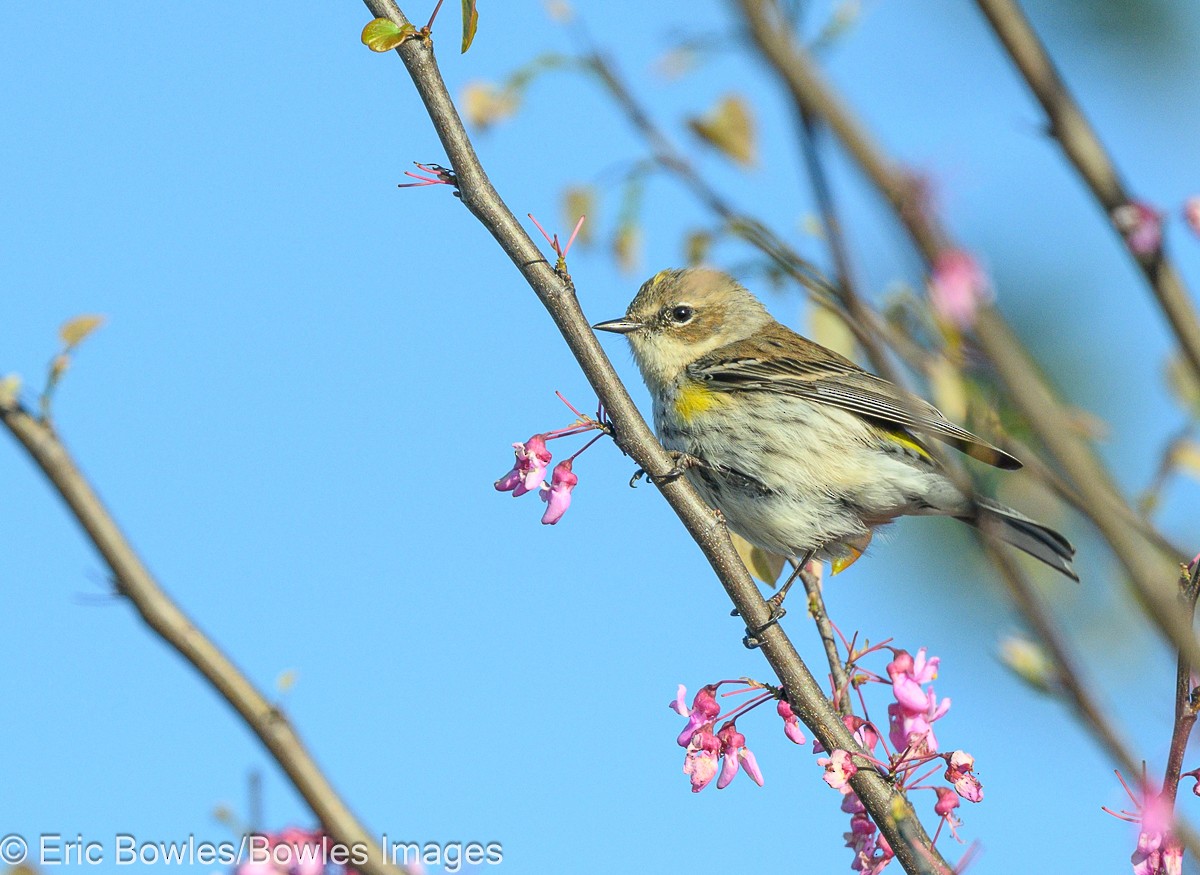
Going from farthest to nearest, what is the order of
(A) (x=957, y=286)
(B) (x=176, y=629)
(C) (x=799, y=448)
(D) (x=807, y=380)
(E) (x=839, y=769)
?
(D) (x=807, y=380) → (C) (x=799, y=448) → (E) (x=839, y=769) → (B) (x=176, y=629) → (A) (x=957, y=286)

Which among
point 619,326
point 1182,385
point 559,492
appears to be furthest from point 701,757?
point 619,326

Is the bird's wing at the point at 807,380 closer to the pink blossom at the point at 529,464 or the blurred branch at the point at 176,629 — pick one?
the pink blossom at the point at 529,464

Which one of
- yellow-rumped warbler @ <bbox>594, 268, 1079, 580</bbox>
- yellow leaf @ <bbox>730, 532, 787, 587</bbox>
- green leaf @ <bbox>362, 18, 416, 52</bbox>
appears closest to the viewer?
green leaf @ <bbox>362, 18, 416, 52</bbox>

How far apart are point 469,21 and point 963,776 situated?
103 inches

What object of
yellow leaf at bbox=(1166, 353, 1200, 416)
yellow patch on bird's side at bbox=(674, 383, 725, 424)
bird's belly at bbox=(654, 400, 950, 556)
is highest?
yellow patch on bird's side at bbox=(674, 383, 725, 424)

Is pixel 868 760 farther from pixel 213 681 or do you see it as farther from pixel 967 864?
pixel 213 681

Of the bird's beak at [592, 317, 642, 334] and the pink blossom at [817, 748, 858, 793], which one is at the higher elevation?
the bird's beak at [592, 317, 642, 334]

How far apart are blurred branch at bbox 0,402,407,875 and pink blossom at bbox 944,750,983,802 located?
1.98 m

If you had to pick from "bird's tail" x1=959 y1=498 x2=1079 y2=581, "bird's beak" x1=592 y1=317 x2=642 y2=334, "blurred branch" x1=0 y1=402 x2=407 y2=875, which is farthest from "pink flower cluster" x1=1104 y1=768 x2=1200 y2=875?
"bird's beak" x1=592 y1=317 x2=642 y2=334

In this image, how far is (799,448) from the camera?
6.81 m

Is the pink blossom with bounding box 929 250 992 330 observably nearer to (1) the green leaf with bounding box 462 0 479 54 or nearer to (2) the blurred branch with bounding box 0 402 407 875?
(2) the blurred branch with bounding box 0 402 407 875

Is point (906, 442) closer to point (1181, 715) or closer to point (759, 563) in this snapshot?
point (759, 563)

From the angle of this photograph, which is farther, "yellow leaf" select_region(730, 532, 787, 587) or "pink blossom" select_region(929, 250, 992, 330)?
"yellow leaf" select_region(730, 532, 787, 587)

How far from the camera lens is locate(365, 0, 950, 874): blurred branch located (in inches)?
143
